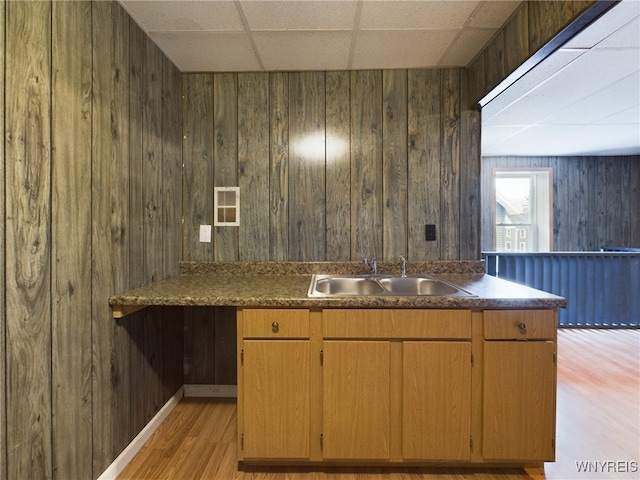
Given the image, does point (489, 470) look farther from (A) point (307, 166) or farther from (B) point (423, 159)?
(A) point (307, 166)

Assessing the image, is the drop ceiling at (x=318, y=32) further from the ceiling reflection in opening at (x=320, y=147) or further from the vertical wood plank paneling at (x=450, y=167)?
the ceiling reflection in opening at (x=320, y=147)

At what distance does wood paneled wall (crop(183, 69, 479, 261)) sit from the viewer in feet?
7.07

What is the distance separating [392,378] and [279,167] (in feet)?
5.00

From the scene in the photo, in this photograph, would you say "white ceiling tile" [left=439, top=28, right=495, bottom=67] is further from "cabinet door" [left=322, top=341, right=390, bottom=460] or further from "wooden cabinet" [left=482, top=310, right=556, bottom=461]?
"cabinet door" [left=322, top=341, right=390, bottom=460]

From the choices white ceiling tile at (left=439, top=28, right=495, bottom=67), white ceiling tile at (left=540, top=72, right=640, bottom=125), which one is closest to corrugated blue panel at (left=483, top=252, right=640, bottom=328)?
white ceiling tile at (left=540, top=72, right=640, bottom=125)

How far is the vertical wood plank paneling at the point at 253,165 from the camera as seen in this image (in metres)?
2.18

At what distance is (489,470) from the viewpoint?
1514mm

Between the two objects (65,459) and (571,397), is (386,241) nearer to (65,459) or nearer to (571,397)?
(571,397)

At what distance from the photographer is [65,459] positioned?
1.21 meters

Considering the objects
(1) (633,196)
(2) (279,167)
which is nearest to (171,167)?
(2) (279,167)

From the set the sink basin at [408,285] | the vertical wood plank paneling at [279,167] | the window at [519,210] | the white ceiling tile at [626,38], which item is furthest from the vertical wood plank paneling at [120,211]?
the window at [519,210]

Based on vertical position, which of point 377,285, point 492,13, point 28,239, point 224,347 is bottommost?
point 224,347

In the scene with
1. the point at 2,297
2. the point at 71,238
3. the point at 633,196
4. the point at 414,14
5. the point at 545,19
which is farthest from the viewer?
the point at 633,196

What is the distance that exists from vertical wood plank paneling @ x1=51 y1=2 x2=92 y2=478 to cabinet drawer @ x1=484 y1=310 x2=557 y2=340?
1791mm
